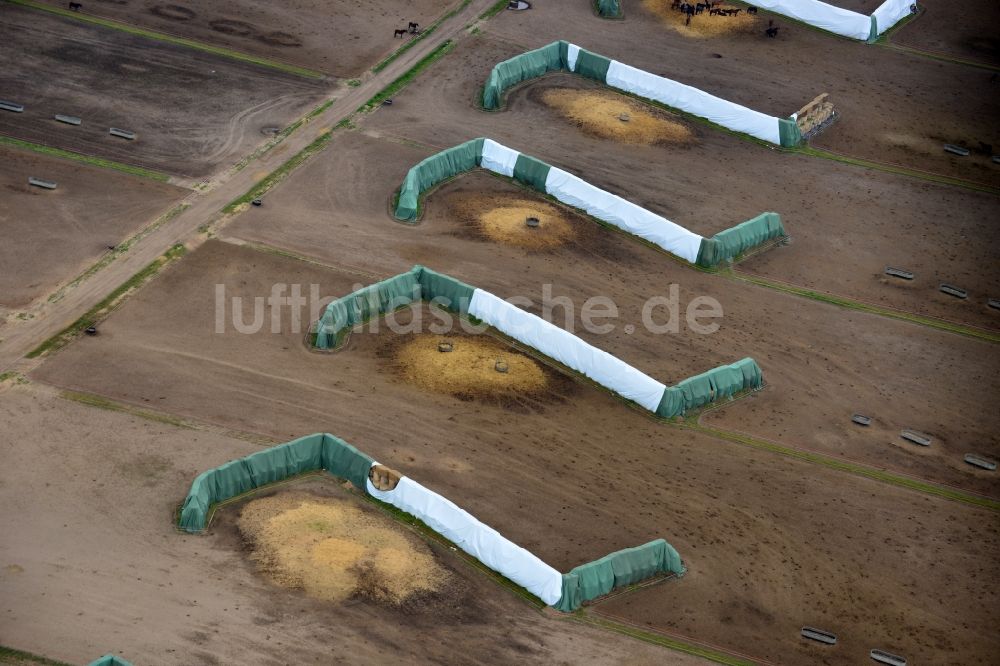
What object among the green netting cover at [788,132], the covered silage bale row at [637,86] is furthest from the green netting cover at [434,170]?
the green netting cover at [788,132]

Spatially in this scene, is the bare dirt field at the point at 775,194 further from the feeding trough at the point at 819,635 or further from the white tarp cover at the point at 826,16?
the feeding trough at the point at 819,635

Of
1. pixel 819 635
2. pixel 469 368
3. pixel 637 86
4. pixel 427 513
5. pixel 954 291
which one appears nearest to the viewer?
pixel 819 635

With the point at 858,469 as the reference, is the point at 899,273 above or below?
above

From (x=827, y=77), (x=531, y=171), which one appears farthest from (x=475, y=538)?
(x=827, y=77)

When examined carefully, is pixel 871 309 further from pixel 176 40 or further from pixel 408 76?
pixel 176 40

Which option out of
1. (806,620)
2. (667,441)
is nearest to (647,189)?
(667,441)

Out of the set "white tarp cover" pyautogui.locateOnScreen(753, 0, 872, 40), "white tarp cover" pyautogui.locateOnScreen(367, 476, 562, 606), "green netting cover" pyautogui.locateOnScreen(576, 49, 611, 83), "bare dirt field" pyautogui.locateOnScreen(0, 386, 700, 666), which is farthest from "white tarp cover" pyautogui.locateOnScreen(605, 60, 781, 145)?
"bare dirt field" pyautogui.locateOnScreen(0, 386, 700, 666)

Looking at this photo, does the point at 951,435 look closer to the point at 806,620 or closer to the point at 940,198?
the point at 806,620
